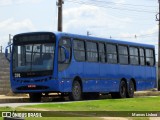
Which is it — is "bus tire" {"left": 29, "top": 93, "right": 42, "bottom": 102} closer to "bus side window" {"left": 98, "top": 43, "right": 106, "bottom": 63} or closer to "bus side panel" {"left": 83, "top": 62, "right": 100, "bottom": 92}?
"bus side panel" {"left": 83, "top": 62, "right": 100, "bottom": 92}

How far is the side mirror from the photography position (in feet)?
84.9

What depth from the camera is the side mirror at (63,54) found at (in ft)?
84.9

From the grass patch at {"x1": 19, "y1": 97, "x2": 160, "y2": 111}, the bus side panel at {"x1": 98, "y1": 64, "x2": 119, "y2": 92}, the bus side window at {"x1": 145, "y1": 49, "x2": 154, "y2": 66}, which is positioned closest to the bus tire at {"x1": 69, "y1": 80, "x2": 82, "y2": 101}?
the bus side panel at {"x1": 98, "y1": 64, "x2": 119, "y2": 92}

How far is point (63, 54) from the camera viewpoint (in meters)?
26.0

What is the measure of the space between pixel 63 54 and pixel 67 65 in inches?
26.4

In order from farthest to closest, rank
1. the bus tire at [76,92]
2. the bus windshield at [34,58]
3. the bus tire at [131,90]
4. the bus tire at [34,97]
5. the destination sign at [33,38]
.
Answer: the bus tire at [131,90] → the bus tire at [34,97] → the bus tire at [76,92] → the destination sign at [33,38] → the bus windshield at [34,58]

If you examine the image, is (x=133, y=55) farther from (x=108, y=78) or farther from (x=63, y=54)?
(x=63, y=54)

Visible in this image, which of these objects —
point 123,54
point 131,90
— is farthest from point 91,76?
point 131,90

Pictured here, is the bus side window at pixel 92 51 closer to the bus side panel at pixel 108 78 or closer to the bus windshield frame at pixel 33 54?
the bus side panel at pixel 108 78

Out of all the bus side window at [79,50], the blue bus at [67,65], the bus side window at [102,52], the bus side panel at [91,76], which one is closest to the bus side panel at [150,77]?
the blue bus at [67,65]

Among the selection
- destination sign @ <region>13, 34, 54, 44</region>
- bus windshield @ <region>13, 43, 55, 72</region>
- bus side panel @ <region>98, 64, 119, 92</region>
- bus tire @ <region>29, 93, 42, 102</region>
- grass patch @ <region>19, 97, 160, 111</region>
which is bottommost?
grass patch @ <region>19, 97, 160, 111</region>

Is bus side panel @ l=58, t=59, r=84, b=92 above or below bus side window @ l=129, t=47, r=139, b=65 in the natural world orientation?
below

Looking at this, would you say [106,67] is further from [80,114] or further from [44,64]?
[80,114]

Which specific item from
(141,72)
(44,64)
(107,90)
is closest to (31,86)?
(44,64)
